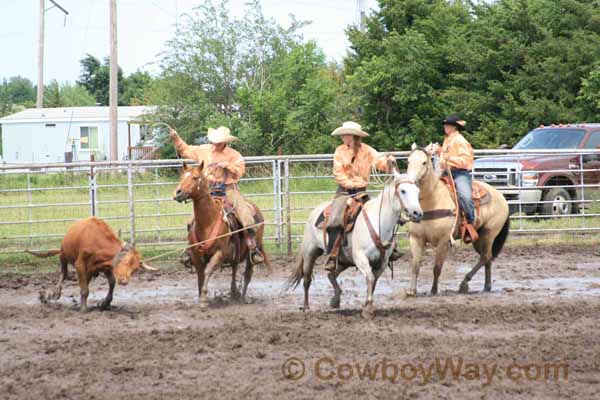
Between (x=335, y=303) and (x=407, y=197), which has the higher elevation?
(x=407, y=197)

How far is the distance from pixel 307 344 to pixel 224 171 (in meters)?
3.35

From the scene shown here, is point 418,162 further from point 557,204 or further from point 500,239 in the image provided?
point 557,204

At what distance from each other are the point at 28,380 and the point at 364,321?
325 cm

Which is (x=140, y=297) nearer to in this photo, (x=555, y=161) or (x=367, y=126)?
(x=555, y=161)

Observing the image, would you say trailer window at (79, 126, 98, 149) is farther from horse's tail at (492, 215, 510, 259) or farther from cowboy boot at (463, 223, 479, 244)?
cowboy boot at (463, 223, 479, 244)

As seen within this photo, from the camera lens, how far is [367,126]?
3106 cm

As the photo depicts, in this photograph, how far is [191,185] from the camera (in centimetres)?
904

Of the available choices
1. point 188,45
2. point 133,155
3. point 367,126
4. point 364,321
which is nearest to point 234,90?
point 188,45

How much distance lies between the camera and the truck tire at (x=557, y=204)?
16.1 meters

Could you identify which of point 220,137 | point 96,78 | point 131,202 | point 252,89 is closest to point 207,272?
point 220,137

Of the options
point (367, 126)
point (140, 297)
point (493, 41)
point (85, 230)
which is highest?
point (493, 41)

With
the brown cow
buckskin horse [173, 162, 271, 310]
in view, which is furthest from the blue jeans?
the brown cow

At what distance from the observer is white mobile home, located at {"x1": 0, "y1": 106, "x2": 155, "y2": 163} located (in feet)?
146

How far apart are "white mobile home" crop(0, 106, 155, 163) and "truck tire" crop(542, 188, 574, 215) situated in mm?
30296
